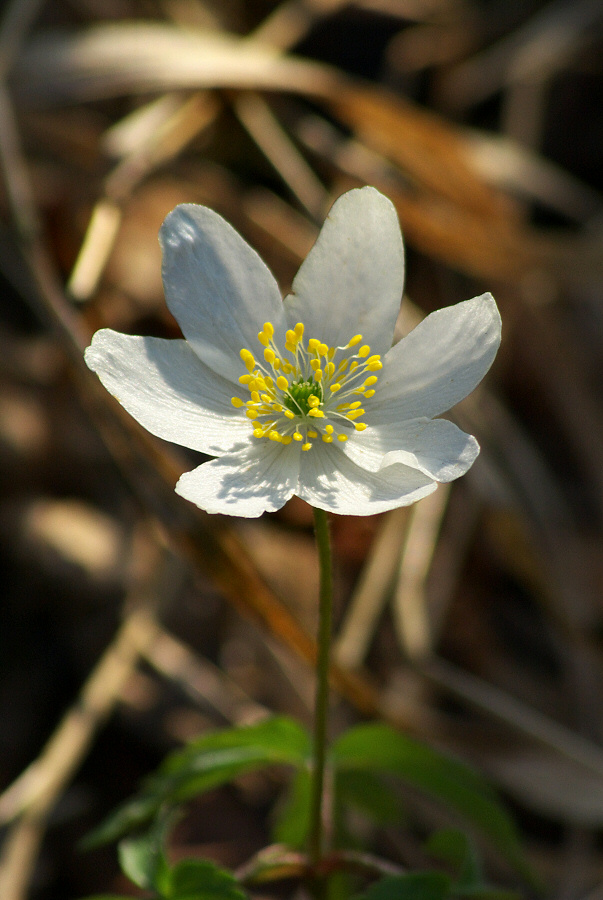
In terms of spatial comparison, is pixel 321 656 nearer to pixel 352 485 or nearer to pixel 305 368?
pixel 352 485

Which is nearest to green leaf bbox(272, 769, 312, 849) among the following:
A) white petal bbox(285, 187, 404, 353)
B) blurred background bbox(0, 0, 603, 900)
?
blurred background bbox(0, 0, 603, 900)

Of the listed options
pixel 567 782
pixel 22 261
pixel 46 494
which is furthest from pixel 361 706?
pixel 22 261

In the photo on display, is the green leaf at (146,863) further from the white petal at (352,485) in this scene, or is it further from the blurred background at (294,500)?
the white petal at (352,485)

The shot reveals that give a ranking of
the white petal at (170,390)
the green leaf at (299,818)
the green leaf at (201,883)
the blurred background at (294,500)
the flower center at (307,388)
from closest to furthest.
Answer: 1. the green leaf at (201,883)
2. the white petal at (170,390)
3. the flower center at (307,388)
4. the green leaf at (299,818)
5. the blurred background at (294,500)

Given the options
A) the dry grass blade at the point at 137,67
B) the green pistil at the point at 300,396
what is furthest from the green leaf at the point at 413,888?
the dry grass blade at the point at 137,67

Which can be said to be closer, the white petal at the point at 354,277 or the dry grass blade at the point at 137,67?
the white petal at the point at 354,277

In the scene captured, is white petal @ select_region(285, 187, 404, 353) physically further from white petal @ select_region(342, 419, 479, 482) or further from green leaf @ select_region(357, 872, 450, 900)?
green leaf @ select_region(357, 872, 450, 900)

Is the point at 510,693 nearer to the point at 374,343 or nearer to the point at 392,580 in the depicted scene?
the point at 392,580
